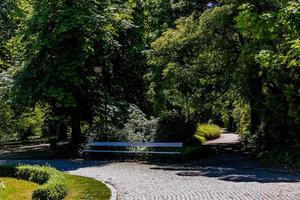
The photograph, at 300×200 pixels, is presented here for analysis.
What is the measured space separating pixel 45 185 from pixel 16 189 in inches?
99.3

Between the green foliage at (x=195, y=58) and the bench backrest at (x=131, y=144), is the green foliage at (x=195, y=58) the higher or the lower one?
the higher one

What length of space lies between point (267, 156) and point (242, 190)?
22.9 feet

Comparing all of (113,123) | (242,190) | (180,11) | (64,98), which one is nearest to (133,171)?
(242,190)

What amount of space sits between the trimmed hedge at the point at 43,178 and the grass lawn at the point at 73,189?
254 mm

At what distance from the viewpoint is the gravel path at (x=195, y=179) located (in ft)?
36.6

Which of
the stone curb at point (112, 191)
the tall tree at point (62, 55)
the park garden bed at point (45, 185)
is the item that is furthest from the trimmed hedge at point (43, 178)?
the tall tree at point (62, 55)

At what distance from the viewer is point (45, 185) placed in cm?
1130

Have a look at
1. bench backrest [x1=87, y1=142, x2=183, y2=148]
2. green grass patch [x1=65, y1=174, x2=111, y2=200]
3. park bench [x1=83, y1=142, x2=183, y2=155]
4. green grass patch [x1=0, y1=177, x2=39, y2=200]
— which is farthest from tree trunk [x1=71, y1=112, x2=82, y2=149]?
green grass patch [x1=65, y1=174, x2=111, y2=200]

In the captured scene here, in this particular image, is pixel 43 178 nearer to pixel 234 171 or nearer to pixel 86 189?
pixel 86 189

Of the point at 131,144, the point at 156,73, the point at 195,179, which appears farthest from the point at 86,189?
the point at 156,73

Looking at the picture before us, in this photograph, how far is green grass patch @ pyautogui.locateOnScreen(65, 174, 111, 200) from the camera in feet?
37.3

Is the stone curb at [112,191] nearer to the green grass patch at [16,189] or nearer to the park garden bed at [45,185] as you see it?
the park garden bed at [45,185]

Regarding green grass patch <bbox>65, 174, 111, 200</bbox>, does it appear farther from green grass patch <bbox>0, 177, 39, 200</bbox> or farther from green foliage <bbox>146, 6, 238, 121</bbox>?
green foliage <bbox>146, 6, 238, 121</bbox>

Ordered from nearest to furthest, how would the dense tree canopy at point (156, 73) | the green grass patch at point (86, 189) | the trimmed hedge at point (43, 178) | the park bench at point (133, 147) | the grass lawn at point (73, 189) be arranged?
the trimmed hedge at point (43, 178)
the green grass patch at point (86, 189)
the grass lawn at point (73, 189)
the dense tree canopy at point (156, 73)
the park bench at point (133, 147)
